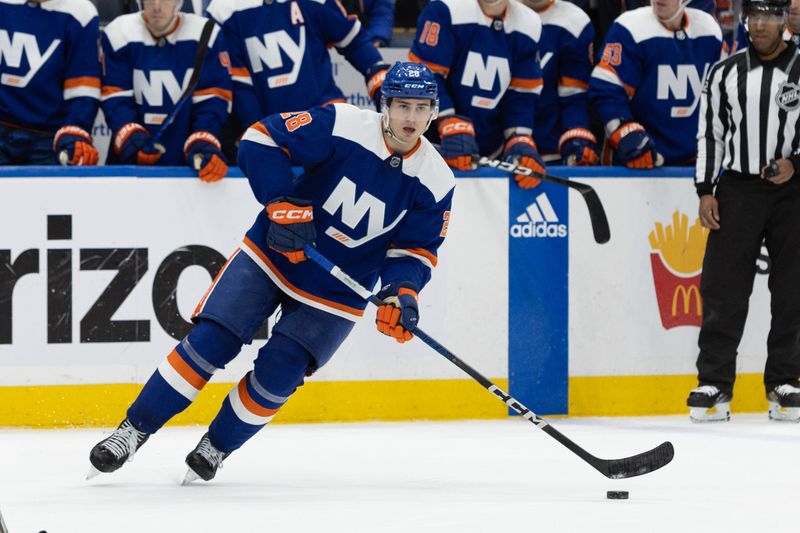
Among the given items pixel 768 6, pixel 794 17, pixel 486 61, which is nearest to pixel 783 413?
pixel 768 6

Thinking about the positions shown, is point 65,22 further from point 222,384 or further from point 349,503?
point 349,503

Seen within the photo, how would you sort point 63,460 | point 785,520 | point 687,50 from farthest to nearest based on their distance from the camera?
point 687,50
point 63,460
point 785,520

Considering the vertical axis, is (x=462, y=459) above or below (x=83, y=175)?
below

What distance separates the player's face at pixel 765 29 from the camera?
166 inches

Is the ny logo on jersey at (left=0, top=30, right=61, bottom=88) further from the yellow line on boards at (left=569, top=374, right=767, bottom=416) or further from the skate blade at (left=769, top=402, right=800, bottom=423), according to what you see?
the skate blade at (left=769, top=402, right=800, bottom=423)

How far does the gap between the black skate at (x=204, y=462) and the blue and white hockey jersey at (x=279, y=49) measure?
1.64m

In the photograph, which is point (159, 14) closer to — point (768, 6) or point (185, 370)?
point (185, 370)

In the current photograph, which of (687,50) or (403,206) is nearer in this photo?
(403,206)

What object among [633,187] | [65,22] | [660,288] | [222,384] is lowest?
[222,384]

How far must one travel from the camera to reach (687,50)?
186 inches

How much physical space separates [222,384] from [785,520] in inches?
82.0

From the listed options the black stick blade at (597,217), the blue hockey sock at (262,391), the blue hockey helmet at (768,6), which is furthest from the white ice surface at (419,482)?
the blue hockey helmet at (768,6)

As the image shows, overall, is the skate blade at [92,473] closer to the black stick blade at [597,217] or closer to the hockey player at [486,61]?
the hockey player at [486,61]

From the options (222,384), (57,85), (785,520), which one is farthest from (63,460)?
(785,520)
